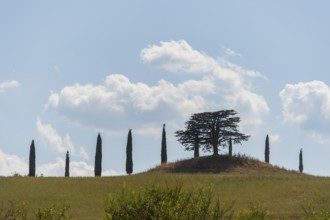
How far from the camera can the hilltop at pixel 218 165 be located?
85.4 m

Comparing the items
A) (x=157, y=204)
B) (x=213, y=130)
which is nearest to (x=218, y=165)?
(x=213, y=130)

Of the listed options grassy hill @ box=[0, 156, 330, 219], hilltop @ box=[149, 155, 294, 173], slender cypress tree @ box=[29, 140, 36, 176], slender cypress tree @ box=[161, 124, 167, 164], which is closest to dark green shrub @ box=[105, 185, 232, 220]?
grassy hill @ box=[0, 156, 330, 219]

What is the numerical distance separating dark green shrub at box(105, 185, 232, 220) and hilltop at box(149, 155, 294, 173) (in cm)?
5763

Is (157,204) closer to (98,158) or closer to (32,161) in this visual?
(98,158)

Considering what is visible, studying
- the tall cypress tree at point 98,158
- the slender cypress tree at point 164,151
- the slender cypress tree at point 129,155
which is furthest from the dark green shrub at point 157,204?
the slender cypress tree at point 164,151

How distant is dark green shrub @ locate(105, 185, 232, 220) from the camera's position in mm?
25000

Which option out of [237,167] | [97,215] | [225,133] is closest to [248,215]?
[97,215]

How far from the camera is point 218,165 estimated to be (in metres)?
87.1

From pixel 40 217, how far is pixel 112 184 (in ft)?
143

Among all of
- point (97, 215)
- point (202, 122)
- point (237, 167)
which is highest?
point (202, 122)

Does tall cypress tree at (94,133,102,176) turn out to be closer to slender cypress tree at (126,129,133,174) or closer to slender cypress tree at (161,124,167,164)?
slender cypress tree at (126,129,133,174)

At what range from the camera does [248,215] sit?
25.2 m

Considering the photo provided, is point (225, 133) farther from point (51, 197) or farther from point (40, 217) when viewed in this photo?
point (40, 217)

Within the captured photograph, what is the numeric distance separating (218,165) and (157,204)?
61.6 metres
